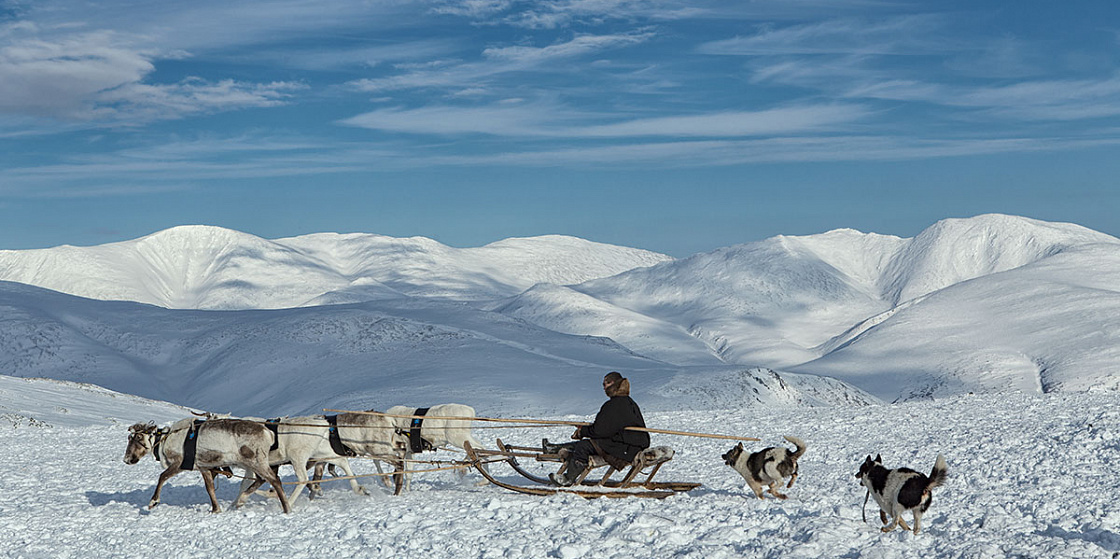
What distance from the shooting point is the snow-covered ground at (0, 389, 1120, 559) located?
894 cm

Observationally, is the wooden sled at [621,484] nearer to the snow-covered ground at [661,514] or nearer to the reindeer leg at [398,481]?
the snow-covered ground at [661,514]

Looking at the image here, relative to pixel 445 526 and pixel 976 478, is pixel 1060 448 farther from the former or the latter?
pixel 445 526

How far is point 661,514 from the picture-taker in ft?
33.1

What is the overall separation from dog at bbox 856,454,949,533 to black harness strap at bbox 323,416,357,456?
656 cm

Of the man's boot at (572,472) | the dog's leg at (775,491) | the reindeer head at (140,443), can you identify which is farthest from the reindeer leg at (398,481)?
the dog's leg at (775,491)

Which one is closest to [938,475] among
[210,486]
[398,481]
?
[398,481]

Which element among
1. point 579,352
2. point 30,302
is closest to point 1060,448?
point 579,352

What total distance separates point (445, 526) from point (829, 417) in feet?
39.6

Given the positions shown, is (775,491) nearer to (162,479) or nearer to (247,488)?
(247,488)

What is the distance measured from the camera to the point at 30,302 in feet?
277

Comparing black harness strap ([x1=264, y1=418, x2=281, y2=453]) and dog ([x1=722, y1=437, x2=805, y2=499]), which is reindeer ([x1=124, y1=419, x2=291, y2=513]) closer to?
black harness strap ([x1=264, y1=418, x2=281, y2=453])

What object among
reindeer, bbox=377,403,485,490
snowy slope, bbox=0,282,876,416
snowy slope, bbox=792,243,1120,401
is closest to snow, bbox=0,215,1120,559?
snowy slope, bbox=0,282,876,416

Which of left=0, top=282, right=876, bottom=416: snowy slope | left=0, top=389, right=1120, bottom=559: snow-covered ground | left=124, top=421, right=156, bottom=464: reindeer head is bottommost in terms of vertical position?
left=0, top=389, right=1120, bottom=559: snow-covered ground

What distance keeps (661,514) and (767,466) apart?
5.13 ft
